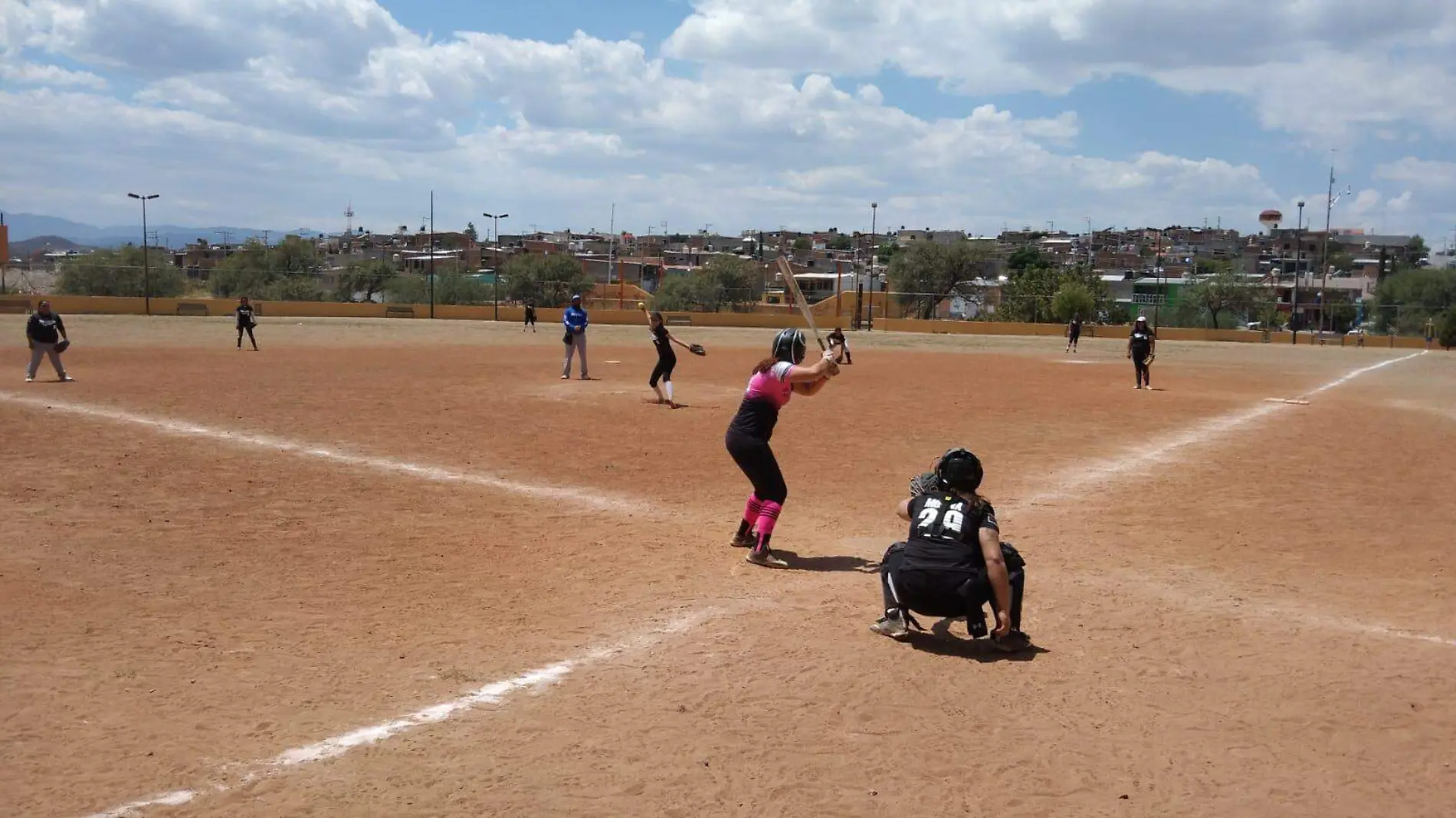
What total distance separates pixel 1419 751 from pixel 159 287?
3282 inches

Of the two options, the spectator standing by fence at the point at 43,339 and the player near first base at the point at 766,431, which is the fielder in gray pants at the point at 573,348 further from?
the player near first base at the point at 766,431

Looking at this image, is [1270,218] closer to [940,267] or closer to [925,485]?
[940,267]

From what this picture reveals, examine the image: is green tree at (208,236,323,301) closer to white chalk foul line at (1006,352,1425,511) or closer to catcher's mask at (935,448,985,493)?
white chalk foul line at (1006,352,1425,511)

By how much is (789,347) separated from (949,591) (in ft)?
9.59

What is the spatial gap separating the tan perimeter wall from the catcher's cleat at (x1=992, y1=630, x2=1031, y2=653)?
2181 inches

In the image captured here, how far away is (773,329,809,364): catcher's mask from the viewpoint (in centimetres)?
891

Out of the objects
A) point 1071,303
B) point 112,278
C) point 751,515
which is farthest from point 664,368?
point 1071,303

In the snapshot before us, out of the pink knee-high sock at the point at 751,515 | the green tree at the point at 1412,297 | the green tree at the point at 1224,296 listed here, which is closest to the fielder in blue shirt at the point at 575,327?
the pink knee-high sock at the point at 751,515

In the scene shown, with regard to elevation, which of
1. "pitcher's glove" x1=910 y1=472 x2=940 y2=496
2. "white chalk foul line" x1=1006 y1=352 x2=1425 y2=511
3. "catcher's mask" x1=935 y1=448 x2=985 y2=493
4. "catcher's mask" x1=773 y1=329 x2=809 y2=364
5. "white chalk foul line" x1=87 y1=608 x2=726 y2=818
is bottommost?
"white chalk foul line" x1=87 y1=608 x2=726 y2=818

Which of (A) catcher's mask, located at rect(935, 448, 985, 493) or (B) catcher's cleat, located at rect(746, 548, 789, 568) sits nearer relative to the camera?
(A) catcher's mask, located at rect(935, 448, 985, 493)

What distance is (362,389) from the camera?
73.0ft

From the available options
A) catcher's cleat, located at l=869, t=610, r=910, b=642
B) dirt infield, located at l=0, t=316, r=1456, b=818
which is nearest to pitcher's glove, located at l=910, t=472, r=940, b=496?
catcher's cleat, located at l=869, t=610, r=910, b=642

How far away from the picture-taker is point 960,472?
263 inches

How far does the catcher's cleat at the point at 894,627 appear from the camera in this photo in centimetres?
688
